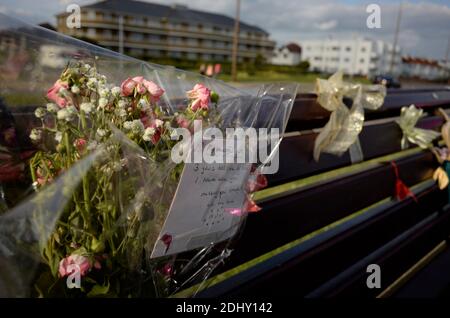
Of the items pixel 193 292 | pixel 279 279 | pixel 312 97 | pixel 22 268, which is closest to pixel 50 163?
pixel 22 268

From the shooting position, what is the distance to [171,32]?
65688mm

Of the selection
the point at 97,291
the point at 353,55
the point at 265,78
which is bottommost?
the point at 97,291

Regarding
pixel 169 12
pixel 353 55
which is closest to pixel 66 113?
pixel 169 12

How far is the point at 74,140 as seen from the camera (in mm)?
741

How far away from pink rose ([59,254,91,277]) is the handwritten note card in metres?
0.17

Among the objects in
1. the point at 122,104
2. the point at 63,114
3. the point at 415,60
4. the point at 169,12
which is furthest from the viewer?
the point at 415,60

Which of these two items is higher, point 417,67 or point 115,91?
point 417,67

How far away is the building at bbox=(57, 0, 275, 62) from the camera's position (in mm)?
55469

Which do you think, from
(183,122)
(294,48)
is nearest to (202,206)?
(183,122)

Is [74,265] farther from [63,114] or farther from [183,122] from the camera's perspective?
[183,122]

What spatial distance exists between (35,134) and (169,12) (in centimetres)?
7027

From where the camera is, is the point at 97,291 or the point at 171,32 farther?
the point at 171,32

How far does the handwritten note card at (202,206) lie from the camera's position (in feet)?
2.73

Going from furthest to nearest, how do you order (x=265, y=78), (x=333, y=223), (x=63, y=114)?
(x=265, y=78)
(x=333, y=223)
(x=63, y=114)
